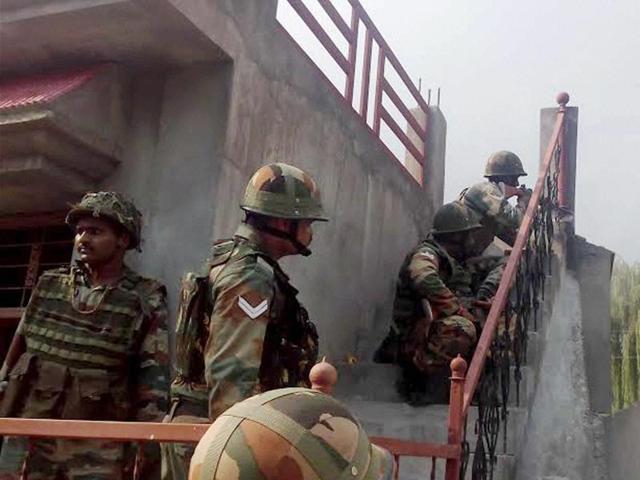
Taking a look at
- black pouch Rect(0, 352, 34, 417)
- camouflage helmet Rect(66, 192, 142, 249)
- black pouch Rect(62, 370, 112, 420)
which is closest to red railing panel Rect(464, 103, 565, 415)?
black pouch Rect(62, 370, 112, 420)

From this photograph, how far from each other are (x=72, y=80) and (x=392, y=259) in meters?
3.78

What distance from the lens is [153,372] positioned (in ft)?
12.7

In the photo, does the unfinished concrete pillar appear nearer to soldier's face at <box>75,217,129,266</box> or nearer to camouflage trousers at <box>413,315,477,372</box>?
camouflage trousers at <box>413,315,477,372</box>

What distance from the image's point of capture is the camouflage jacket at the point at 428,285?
5.38 m

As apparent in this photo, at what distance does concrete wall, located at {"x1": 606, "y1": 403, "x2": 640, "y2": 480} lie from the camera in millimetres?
5082

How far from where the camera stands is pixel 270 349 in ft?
10.7

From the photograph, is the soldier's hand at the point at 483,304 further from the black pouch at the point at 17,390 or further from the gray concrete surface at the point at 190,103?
the black pouch at the point at 17,390

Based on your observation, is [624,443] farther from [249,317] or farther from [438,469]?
[249,317]

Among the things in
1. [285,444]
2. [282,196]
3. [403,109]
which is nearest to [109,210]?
[282,196]

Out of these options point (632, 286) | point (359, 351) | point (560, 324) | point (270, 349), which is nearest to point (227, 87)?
point (270, 349)

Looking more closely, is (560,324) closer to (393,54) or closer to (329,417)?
(393,54)

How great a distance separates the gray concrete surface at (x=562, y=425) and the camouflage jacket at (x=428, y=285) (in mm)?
750

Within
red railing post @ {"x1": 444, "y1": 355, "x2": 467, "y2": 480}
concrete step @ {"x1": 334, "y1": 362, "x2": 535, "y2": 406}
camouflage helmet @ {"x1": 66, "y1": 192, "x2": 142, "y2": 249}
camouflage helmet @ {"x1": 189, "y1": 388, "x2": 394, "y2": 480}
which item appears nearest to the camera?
camouflage helmet @ {"x1": 189, "y1": 388, "x2": 394, "y2": 480}

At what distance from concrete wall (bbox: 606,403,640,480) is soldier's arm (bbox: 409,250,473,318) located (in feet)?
3.90
